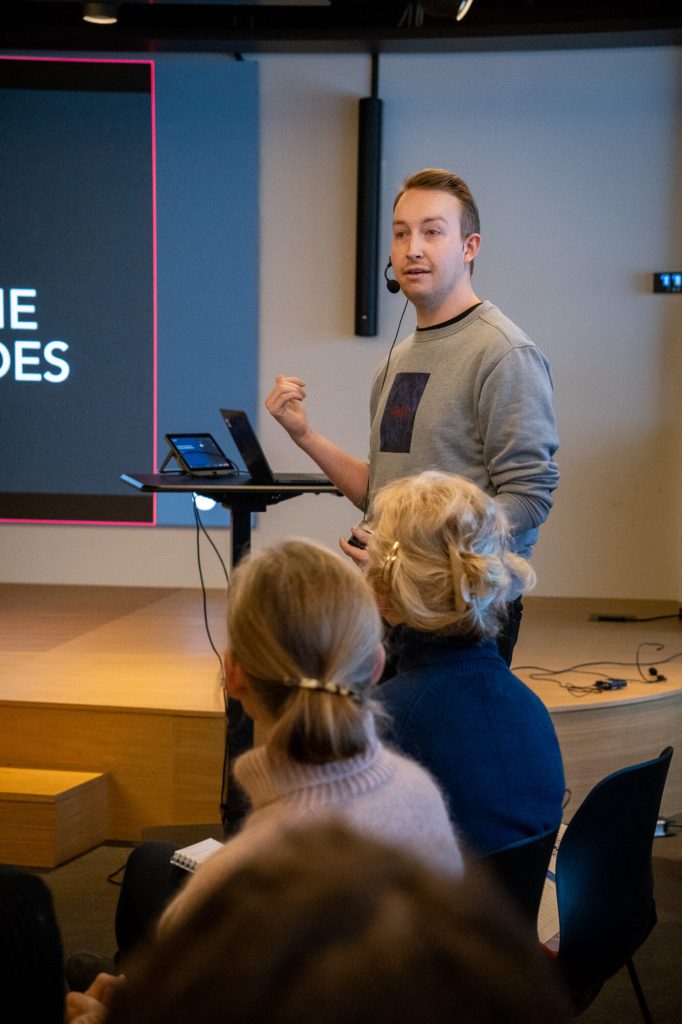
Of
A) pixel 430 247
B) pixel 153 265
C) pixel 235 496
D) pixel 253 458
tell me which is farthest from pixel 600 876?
pixel 153 265

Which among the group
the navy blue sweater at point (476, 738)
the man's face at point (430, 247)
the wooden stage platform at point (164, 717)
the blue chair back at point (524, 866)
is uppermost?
the man's face at point (430, 247)

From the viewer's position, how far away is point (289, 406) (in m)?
2.55

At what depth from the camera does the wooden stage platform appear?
3.49m

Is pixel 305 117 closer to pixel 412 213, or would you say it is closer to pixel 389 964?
pixel 412 213

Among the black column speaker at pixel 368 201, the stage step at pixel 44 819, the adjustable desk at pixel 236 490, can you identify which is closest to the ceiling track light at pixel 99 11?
the black column speaker at pixel 368 201

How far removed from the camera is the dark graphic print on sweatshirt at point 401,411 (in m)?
2.36

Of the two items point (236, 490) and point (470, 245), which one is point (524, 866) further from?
point (236, 490)

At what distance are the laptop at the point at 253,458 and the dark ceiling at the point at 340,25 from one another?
2.48m

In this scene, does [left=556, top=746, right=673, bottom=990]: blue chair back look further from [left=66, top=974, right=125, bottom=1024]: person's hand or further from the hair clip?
[left=66, top=974, right=125, bottom=1024]: person's hand

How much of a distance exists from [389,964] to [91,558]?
5504 millimetres

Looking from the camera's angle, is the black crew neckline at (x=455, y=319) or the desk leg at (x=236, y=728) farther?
the desk leg at (x=236, y=728)

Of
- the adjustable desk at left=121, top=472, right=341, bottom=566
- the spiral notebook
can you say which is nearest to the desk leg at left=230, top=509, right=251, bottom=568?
the adjustable desk at left=121, top=472, right=341, bottom=566

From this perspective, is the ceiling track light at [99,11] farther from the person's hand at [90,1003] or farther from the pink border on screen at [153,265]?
the person's hand at [90,1003]

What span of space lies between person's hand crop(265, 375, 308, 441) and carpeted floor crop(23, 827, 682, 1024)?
4.50 ft
